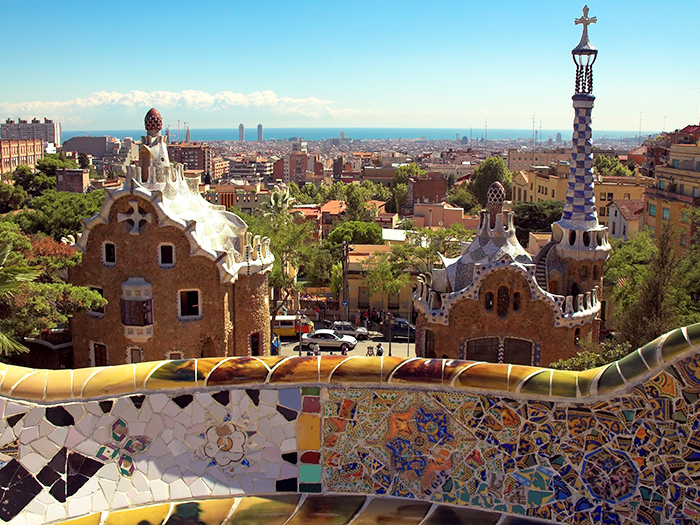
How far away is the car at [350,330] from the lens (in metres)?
33.7

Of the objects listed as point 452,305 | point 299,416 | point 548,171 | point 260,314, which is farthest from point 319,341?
point 548,171

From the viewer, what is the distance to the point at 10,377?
623cm

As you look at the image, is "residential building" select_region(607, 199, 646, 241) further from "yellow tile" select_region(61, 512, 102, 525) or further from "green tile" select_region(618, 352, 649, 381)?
"yellow tile" select_region(61, 512, 102, 525)

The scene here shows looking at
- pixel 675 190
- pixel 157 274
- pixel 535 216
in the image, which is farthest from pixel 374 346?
pixel 535 216

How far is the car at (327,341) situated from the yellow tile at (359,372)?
25346mm

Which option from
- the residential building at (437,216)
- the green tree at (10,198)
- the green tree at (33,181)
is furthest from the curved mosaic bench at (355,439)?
the green tree at (33,181)

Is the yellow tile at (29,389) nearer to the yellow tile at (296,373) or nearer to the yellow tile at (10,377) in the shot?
the yellow tile at (10,377)

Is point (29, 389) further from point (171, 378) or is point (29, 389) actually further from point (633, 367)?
point (633, 367)

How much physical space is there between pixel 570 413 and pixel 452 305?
1469cm

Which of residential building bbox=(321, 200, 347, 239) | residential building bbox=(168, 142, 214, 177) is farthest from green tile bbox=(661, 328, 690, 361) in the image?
residential building bbox=(168, 142, 214, 177)

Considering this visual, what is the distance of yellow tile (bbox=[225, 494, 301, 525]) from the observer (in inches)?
232

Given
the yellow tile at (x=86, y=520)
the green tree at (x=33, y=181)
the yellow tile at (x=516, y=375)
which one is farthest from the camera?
the green tree at (x=33, y=181)

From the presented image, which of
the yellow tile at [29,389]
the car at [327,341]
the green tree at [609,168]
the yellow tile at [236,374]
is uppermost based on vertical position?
the yellow tile at [236,374]

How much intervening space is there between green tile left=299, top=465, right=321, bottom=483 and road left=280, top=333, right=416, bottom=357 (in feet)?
79.4
